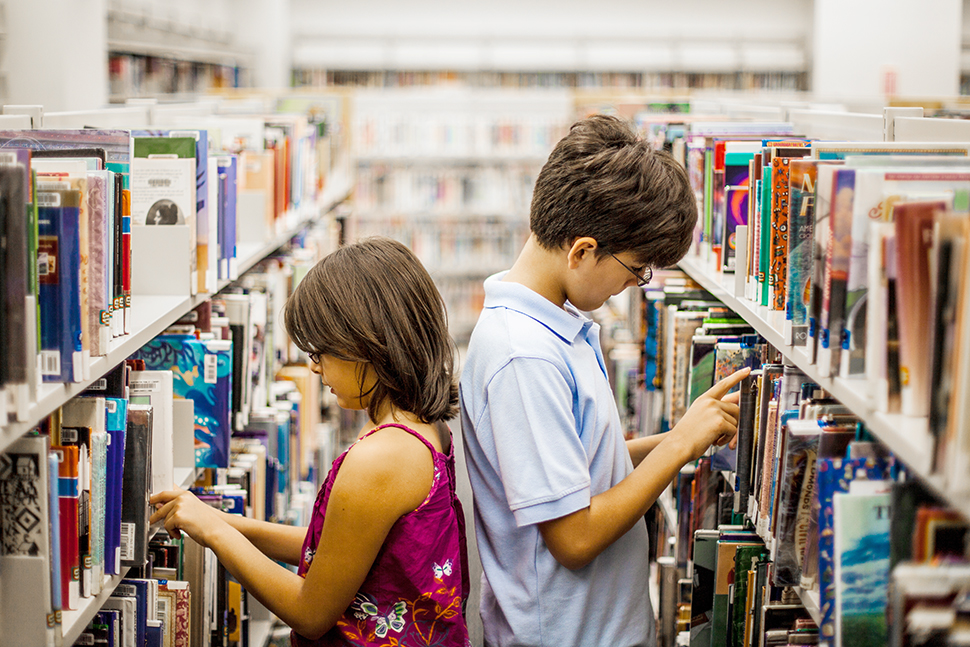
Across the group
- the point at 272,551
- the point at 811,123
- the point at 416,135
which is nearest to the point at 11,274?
the point at 272,551

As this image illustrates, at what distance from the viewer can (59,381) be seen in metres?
1.19

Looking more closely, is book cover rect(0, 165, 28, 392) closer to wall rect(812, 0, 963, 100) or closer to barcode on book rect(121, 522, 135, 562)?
barcode on book rect(121, 522, 135, 562)

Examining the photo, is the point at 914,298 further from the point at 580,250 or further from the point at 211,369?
the point at 211,369

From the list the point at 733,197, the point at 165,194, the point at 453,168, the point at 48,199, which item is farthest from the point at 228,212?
the point at 453,168

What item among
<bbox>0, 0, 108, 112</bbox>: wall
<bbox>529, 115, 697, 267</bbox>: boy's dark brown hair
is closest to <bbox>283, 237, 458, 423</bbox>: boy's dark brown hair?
<bbox>529, 115, 697, 267</bbox>: boy's dark brown hair

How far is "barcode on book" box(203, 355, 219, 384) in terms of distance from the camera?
6.24 ft

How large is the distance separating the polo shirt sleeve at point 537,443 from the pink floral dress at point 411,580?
13cm

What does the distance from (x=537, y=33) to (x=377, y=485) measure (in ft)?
28.7

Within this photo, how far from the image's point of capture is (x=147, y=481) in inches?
57.7

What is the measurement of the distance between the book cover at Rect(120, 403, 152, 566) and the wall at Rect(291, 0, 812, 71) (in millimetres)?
8122

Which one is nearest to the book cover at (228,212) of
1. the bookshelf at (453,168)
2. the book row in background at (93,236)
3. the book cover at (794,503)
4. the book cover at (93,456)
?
the book row in background at (93,236)

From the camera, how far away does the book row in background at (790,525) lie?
844 mm

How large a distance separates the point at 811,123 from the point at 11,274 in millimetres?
2558

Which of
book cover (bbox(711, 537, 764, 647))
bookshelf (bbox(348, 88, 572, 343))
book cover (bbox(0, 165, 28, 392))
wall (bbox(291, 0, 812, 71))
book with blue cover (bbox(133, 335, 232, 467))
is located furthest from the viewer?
wall (bbox(291, 0, 812, 71))
